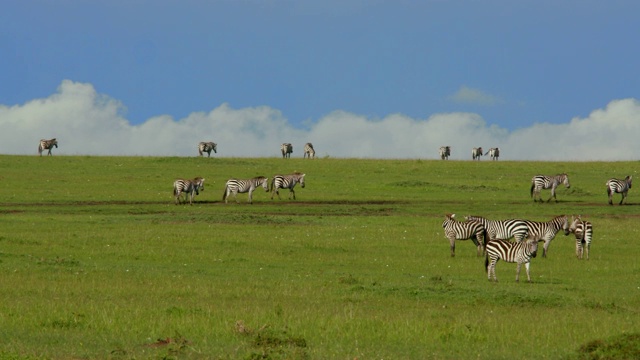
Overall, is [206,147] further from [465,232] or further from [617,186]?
[465,232]

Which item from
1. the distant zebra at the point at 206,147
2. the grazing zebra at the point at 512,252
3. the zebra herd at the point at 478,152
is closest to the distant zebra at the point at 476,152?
the zebra herd at the point at 478,152

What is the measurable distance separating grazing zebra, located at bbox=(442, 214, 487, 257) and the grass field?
578 mm

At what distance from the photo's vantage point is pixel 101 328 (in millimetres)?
15336

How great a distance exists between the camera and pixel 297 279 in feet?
74.4

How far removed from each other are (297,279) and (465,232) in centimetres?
780

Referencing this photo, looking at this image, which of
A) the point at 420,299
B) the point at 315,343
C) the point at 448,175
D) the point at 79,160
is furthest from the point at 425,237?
the point at 79,160

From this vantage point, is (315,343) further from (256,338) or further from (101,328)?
(101,328)

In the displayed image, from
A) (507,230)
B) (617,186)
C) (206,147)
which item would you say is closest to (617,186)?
(617,186)

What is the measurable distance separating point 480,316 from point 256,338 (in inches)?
203

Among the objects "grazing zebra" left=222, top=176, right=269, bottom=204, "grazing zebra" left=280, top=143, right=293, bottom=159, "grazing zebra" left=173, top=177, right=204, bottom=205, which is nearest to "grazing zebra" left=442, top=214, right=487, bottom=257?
"grazing zebra" left=173, top=177, right=204, bottom=205

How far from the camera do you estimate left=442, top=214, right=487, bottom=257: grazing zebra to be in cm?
2853

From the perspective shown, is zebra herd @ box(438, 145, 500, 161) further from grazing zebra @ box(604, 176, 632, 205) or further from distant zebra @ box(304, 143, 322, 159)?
grazing zebra @ box(604, 176, 632, 205)

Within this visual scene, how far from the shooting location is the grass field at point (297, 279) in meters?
14.3

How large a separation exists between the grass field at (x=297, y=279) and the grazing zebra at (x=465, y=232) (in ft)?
1.90
